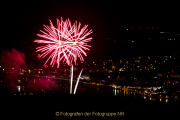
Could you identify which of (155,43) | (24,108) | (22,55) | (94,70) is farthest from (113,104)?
(94,70)

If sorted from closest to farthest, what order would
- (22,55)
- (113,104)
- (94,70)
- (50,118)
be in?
(50,118) < (113,104) < (22,55) < (94,70)

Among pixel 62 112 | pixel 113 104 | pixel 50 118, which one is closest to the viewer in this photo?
pixel 50 118

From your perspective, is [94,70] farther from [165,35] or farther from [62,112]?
[62,112]

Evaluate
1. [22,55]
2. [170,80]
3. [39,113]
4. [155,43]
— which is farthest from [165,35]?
[39,113]

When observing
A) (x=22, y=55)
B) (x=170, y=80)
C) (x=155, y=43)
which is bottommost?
(x=170, y=80)

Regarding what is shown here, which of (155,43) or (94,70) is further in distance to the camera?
(94,70)

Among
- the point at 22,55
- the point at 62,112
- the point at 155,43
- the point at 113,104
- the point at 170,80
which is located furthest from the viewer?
the point at 170,80

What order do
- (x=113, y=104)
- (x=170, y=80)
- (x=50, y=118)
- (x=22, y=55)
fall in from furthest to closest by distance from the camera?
(x=170, y=80), (x=22, y=55), (x=113, y=104), (x=50, y=118)

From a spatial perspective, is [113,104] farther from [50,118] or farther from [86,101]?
[50,118]

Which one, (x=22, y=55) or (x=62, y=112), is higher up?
(x=22, y=55)
